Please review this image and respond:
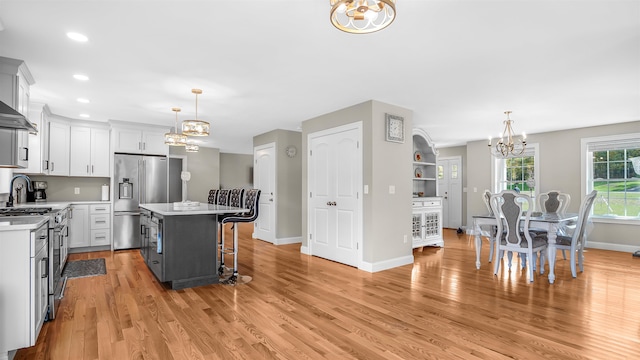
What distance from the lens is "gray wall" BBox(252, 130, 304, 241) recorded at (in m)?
6.68

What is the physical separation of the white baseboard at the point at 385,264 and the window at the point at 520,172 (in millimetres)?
3506

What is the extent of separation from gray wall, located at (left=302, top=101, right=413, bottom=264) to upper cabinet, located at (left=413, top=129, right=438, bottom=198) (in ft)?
5.14

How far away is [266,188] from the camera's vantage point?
702cm

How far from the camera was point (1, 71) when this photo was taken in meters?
3.08

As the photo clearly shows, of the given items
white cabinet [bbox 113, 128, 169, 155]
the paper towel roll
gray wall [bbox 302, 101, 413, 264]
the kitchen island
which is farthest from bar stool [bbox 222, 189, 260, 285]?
the paper towel roll

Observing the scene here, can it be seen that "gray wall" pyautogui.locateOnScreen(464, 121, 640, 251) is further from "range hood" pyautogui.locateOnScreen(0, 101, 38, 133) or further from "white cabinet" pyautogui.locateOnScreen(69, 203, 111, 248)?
"range hood" pyautogui.locateOnScreen(0, 101, 38, 133)

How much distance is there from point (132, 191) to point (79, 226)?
0.99 metres

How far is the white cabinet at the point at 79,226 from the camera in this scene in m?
5.61

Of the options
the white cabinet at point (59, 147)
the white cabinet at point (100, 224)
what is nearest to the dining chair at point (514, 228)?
the white cabinet at point (100, 224)

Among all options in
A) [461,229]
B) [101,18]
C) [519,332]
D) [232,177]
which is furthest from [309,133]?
[232,177]

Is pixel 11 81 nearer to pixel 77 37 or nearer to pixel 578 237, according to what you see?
pixel 77 37

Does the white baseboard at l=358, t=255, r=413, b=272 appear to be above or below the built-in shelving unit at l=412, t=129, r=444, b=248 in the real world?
below

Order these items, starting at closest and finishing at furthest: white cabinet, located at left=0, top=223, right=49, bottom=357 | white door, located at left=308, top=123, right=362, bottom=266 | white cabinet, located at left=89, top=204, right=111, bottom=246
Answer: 1. white cabinet, located at left=0, top=223, right=49, bottom=357
2. white door, located at left=308, top=123, right=362, bottom=266
3. white cabinet, located at left=89, top=204, right=111, bottom=246

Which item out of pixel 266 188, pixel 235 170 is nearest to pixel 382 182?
pixel 266 188
